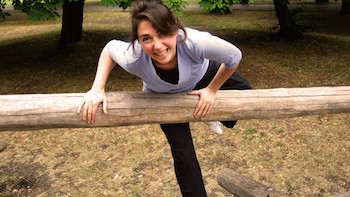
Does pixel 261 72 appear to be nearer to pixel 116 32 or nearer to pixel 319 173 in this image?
pixel 319 173

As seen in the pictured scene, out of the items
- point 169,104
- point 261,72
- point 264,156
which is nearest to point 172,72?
point 169,104

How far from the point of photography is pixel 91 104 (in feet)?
6.66

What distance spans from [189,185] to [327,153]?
8.63 ft

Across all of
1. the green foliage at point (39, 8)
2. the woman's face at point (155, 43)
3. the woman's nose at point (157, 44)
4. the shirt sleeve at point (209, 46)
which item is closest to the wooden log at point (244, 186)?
the shirt sleeve at point (209, 46)

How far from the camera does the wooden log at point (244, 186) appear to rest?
9.11 ft

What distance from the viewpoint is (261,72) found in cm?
714

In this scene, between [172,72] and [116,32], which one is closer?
[172,72]

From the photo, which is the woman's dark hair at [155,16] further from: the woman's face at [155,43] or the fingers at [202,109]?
the fingers at [202,109]

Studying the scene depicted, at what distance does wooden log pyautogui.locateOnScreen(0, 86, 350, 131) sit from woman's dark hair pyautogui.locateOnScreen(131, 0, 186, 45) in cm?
50

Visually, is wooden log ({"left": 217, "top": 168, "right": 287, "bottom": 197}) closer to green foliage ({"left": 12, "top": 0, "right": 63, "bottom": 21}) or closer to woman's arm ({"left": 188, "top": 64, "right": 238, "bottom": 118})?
woman's arm ({"left": 188, "top": 64, "right": 238, "bottom": 118})

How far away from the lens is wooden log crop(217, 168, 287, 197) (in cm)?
278

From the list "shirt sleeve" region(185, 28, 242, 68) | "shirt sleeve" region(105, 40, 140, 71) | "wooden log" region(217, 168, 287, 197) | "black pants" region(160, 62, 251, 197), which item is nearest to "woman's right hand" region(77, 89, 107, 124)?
"shirt sleeve" region(105, 40, 140, 71)

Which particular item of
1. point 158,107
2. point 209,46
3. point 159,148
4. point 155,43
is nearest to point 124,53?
point 155,43

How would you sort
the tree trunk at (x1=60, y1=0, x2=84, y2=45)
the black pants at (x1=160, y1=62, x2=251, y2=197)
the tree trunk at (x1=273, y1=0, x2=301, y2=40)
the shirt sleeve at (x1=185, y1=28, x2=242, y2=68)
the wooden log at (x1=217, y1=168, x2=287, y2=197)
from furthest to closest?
the tree trunk at (x1=273, y1=0, x2=301, y2=40) < the tree trunk at (x1=60, y1=0, x2=84, y2=45) < the wooden log at (x1=217, y1=168, x2=287, y2=197) < the black pants at (x1=160, y1=62, x2=251, y2=197) < the shirt sleeve at (x1=185, y1=28, x2=242, y2=68)
